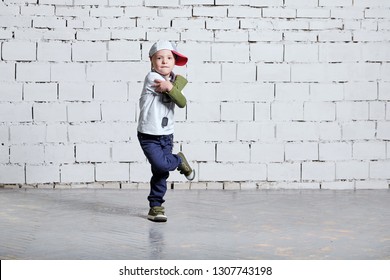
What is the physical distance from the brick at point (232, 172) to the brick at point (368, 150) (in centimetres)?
102

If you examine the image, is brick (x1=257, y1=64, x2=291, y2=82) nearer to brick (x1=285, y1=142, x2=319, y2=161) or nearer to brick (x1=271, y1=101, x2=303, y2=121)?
brick (x1=271, y1=101, x2=303, y2=121)

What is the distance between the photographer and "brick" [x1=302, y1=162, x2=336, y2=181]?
942 cm

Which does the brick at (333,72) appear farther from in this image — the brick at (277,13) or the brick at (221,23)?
the brick at (221,23)

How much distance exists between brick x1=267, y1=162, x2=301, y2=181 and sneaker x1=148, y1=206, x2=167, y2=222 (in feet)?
7.69

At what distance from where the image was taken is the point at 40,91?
9.23 m

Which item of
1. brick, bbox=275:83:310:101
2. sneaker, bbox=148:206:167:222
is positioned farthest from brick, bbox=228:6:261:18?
sneaker, bbox=148:206:167:222

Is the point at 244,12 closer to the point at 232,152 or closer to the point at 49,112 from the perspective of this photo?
the point at 232,152

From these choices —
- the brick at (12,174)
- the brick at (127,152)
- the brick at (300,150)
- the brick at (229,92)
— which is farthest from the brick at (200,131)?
the brick at (12,174)

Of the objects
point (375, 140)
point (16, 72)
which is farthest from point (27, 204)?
point (375, 140)

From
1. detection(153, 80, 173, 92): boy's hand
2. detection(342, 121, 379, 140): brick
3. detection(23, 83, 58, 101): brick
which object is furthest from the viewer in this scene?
detection(342, 121, 379, 140): brick

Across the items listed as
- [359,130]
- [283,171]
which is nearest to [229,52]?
[283,171]

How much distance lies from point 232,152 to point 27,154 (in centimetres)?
216

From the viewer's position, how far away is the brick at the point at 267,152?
30.7 ft

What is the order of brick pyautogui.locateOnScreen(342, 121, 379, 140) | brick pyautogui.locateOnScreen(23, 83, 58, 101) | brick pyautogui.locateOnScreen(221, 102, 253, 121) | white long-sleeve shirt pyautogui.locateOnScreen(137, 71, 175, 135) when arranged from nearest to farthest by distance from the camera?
white long-sleeve shirt pyautogui.locateOnScreen(137, 71, 175, 135) < brick pyautogui.locateOnScreen(23, 83, 58, 101) < brick pyautogui.locateOnScreen(221, 102, 253, 121) < brick pyautogui.locateOnScreen(342, 121, 379, 140)
